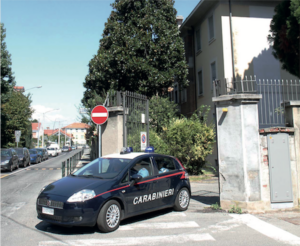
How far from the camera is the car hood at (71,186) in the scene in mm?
5934

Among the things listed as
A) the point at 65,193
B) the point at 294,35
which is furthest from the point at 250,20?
the point at 65,193

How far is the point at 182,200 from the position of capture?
7.79 meters

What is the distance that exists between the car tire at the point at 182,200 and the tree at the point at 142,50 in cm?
Result: 1215

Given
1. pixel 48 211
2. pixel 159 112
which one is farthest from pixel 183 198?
pixel 159 112

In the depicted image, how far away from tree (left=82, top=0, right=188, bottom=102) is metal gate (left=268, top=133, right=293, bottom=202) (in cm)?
1244

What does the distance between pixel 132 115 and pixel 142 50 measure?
9.77 metres

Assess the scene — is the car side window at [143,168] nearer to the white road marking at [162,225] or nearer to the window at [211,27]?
the white road marking at [162,225]

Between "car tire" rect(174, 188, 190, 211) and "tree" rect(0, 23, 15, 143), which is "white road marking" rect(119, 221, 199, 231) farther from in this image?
"tree" rect(0, 23, 15, 143)

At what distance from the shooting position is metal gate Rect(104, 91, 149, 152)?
10.8m

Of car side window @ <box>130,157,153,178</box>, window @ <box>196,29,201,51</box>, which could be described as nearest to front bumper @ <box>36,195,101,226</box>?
car side window @ <box>130,157,153,178</box>

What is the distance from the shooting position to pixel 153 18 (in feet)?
64.4

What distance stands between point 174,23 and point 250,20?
5190 mm

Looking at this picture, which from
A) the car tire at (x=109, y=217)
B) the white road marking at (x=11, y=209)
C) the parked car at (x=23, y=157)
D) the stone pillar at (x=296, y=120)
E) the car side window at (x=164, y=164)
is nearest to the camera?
the car tire at (x=109, y=217)

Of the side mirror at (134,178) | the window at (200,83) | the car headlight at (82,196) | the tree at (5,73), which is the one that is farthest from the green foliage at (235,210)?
the tree at (5,73)
